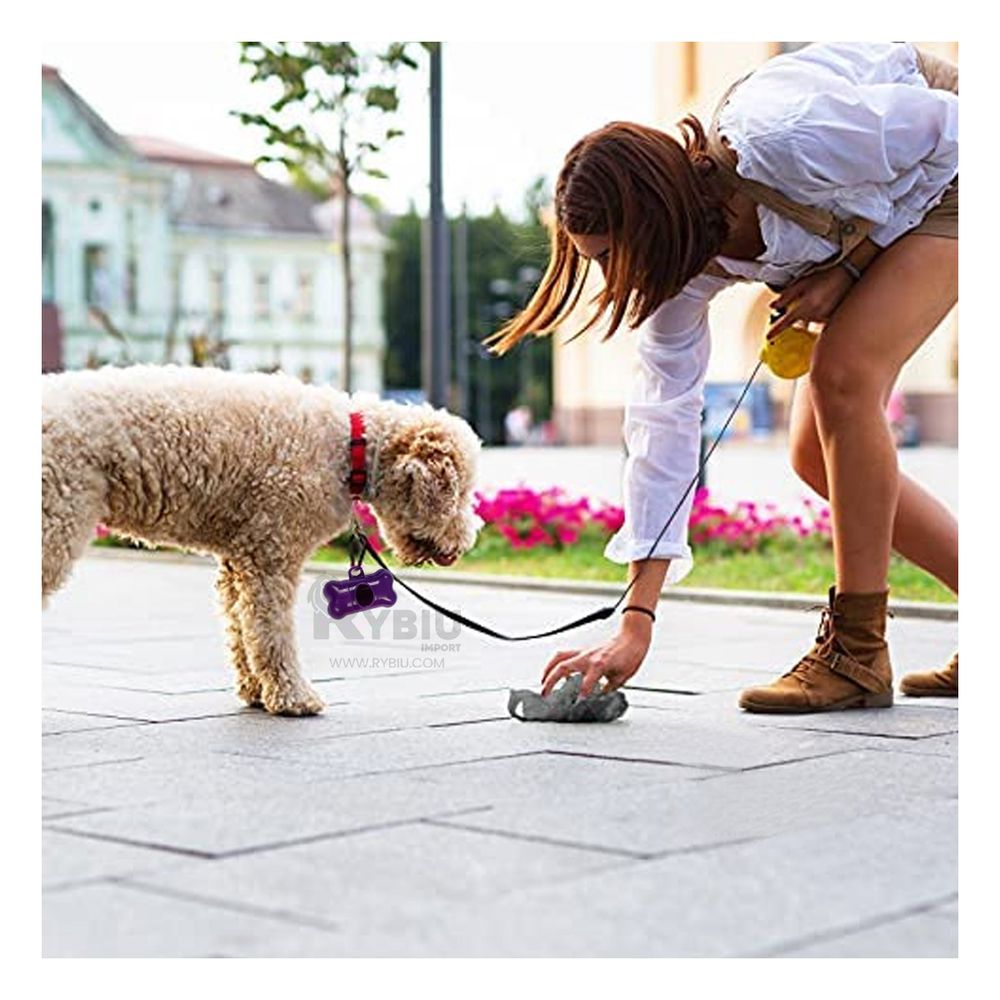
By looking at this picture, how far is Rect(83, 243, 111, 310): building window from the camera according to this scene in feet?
209

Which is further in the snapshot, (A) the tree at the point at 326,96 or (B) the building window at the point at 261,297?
(B) the building window at the point at 261,297

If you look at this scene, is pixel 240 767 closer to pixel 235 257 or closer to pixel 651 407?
pixel 651 407

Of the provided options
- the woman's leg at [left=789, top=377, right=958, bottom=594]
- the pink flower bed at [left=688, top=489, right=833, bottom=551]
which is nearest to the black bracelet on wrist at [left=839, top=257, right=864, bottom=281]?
the woman's leg at [left=789, top=377, right=958, bottom=594]

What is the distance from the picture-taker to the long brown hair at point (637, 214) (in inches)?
186

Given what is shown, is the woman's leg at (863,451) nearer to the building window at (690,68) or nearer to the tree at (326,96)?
the tree at (326,96)

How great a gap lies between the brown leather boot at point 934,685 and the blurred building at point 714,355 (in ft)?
3.59

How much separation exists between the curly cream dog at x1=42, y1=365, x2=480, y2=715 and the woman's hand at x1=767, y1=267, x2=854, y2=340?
39.5 inches

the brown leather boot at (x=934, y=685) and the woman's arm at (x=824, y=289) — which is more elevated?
the woman's arm at (x=824, y=289)

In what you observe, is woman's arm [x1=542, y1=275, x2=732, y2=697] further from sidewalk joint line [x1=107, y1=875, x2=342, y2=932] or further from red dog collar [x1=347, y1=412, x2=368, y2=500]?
sidewalk joint line [x1=107, y1=875, x2=342, y2=932]

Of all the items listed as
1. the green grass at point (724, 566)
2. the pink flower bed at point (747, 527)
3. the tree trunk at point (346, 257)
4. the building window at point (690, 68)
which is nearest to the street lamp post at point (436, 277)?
the tree trunk at point (346, 257)
